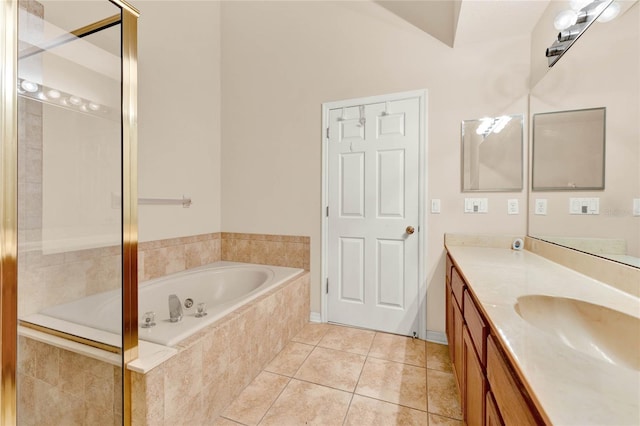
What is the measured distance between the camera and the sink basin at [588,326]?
0.77 m

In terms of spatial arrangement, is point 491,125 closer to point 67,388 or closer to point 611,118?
point 611,118

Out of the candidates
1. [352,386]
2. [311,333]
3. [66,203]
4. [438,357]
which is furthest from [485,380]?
[66,203]

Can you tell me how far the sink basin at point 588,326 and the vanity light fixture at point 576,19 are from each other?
117 centimetres

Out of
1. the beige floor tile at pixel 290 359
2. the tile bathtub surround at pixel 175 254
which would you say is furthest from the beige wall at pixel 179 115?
the beige floor tile at pixel 290 359

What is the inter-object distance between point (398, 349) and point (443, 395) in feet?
1.74

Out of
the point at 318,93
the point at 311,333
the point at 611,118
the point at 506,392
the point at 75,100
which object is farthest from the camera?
the point at 318,93

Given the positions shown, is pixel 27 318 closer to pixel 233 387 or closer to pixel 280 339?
pixel 233 387

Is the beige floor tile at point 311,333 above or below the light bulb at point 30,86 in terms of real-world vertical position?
below

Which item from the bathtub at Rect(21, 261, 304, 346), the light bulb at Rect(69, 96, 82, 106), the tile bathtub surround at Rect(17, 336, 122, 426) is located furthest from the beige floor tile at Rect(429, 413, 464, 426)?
the light bulb at Rect(69, 96, 82, 106)

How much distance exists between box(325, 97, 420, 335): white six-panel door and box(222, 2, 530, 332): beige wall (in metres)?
0.13

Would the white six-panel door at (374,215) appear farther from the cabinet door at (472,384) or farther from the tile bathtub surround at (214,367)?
the cabinet door at (472,384)

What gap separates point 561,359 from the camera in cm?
58

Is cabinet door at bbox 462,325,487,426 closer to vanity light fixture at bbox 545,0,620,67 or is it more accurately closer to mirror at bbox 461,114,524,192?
mirror at bbox 461,114,524,192

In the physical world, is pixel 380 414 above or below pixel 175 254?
below
